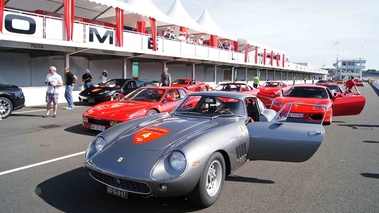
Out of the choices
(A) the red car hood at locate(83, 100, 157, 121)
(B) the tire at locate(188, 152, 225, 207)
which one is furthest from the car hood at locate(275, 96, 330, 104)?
(B) the tire at locate(188, 152, 225, 207)

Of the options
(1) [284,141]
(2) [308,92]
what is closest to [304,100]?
(2) [308,92]

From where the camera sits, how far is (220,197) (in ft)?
11.9

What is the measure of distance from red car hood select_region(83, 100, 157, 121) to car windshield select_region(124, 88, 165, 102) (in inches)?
11.7

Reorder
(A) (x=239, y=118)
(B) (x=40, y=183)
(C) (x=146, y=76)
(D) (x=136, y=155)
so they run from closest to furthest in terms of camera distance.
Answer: (D) (x=136, y=155) → (B) (x=40, y=183) → (A) (x=239, y=118) → (C) (x=146, y=76)

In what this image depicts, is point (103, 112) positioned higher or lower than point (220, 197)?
higher

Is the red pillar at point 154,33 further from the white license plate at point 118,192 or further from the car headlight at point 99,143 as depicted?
the white license plate at point 118,192

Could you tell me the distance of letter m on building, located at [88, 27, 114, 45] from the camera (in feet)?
49.8

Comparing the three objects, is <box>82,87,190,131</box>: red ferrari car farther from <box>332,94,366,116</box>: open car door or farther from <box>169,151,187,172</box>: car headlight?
<box>332,94,366,116</box>: open car door

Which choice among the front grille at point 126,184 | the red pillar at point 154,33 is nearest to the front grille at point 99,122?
the front grille at point 126,184

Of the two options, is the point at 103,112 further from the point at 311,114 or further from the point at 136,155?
the point at 311,114

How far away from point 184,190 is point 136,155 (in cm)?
66

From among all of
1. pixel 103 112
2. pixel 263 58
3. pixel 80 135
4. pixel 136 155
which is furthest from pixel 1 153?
pixel 263 58

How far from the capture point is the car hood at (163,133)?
3395mm

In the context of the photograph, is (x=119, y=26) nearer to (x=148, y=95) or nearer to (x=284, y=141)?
(x=148, y=95)
